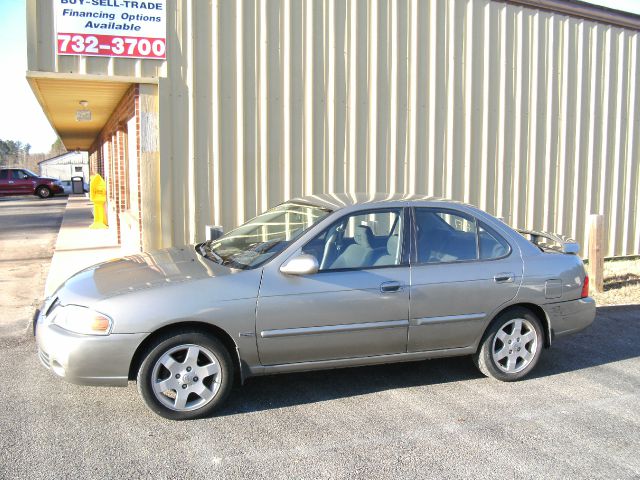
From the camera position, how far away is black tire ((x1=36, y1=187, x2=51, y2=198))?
115ft

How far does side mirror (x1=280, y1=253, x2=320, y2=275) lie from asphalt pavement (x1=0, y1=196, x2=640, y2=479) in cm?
100

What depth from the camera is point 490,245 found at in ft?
17.1

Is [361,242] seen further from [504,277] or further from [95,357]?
[95,357]

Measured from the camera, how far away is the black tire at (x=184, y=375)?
4.19m

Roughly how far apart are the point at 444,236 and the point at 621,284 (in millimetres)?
5583

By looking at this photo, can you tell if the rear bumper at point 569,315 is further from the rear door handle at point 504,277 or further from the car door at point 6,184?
the car door at point 6,184

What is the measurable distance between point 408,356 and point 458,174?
565 cm

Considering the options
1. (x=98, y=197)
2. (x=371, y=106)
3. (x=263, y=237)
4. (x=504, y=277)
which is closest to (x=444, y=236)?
(x=504, y=277)

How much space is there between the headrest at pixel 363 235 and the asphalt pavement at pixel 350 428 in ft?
3.75

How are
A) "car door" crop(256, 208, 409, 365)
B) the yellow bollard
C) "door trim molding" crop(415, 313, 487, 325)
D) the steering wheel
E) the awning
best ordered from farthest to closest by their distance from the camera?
1. the yellow bollard
2. the awning
3. "door trim molding" crop(415, 313, 487, 325)
4. the steering wheel
5. "car door" crop(256, 208, 409, 365)

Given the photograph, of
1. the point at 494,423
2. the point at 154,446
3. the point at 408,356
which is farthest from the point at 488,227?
the point at 154,446

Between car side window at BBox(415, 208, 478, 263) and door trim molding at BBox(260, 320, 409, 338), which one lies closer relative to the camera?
door trim molding at BBox(260, 320, 409, 338)

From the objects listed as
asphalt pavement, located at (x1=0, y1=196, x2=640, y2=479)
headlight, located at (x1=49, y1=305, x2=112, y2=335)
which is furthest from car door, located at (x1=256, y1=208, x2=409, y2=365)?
headlight, located at (x1=49, y1=305, x2=112, y2=335)

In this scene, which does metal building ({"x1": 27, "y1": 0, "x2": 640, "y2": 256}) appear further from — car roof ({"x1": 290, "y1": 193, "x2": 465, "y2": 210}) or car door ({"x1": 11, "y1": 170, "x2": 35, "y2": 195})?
car door ({"x1": 11, "y1": 170, "x2": 35, "y2": 195})
